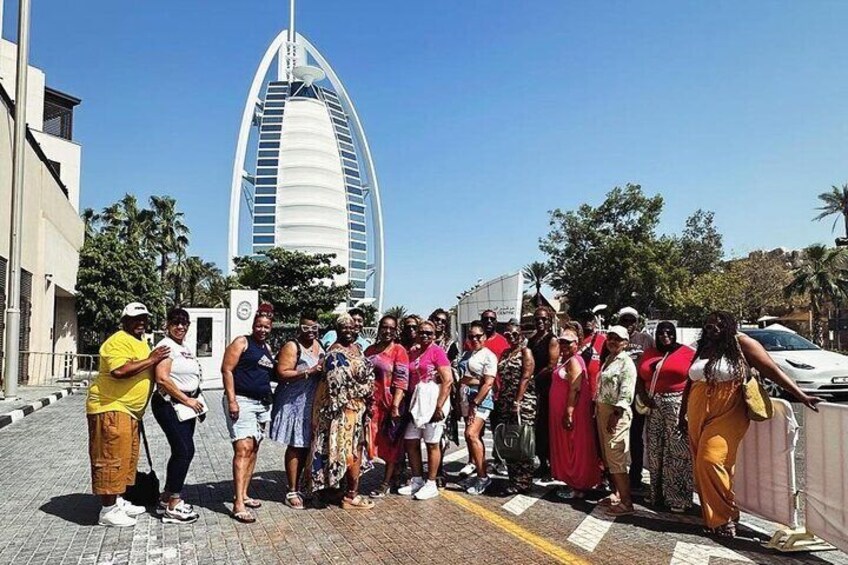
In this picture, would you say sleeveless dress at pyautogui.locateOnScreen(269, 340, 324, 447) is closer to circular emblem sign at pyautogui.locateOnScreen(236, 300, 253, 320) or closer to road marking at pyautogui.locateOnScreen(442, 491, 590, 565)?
road marking at pyautogui.locateOnScreen(442, 491, 590, 565)

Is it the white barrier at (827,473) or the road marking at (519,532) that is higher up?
the white barrier at (827,473)

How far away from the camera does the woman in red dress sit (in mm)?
6148

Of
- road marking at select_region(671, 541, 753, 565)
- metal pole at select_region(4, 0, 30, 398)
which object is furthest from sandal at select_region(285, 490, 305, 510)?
metal pole at select_region(4, 0, 30, 398)

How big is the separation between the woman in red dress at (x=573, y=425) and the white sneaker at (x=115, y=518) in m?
3.72

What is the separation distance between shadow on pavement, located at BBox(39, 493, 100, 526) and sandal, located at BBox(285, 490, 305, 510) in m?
1.53

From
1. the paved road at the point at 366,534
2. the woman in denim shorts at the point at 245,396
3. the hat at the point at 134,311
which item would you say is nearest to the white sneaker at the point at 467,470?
the paved road at the point at 366,534

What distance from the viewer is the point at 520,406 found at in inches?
248

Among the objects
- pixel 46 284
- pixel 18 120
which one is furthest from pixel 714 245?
pixel 18 120

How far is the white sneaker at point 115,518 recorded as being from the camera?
524cm

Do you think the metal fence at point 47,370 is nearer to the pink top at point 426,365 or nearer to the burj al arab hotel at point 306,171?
the pink top at point 426,365

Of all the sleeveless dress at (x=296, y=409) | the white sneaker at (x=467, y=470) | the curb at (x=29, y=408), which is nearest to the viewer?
the sleeveless dress at (x=296, y=409)

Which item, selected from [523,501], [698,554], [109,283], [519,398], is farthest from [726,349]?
[109,283]

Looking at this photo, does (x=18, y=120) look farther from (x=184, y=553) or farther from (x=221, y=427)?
(x=184, y=553)

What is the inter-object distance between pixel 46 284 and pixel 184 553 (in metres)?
22.0
